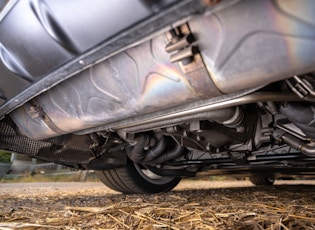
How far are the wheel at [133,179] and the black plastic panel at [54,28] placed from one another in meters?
0.84

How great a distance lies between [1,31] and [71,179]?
5165 mm

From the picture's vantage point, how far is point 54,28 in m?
0.57

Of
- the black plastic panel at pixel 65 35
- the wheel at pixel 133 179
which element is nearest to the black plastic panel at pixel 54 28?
the black plastic panel at pixel 65 35

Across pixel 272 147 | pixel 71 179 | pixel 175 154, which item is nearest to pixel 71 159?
pixel 175 154

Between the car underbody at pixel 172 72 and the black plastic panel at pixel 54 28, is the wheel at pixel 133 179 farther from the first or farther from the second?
the black plastic panel at pixel 54 28

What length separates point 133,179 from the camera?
4.80 feet

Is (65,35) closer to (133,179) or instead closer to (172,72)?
(172,72)

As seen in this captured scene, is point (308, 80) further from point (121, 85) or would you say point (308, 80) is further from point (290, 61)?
point (121, 85)

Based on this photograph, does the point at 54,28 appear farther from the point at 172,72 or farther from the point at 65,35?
the point at 172,72

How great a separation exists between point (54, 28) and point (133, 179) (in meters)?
1.03

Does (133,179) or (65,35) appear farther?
(133,179)

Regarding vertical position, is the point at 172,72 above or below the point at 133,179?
above

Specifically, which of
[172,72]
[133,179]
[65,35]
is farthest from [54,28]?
[133,179]

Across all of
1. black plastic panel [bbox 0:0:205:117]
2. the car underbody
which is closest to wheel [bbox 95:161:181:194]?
the car underbody
